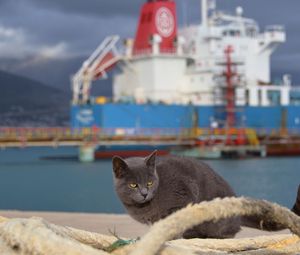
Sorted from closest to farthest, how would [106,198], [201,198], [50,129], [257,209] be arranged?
1. [257,209]
2. [201,198]
3. [106,198]
4. [50,129]

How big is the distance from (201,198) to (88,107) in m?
32.8

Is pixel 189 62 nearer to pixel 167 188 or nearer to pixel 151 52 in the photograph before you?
pixel 151 52

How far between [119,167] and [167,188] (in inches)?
12.3

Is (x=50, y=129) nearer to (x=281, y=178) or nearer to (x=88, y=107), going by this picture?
(x=88, y=107)

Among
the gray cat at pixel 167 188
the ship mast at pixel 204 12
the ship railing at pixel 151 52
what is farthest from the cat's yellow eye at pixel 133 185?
the ship mast at pixel 204 12

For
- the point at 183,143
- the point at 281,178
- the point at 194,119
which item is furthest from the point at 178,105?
the point at 281,178

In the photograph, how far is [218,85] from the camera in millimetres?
35281

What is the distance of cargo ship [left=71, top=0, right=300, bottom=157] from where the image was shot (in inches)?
1352

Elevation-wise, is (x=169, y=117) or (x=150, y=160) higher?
(x=169, y=117)

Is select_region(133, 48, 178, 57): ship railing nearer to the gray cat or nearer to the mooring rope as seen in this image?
the gray cat

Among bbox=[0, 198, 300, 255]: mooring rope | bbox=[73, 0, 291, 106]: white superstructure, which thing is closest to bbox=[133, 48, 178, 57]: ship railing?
bbox=[73, 0, 291, 106]: white superstructure

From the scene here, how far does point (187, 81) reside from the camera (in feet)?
123

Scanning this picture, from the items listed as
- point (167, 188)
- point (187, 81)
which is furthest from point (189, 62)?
point (167, 188)

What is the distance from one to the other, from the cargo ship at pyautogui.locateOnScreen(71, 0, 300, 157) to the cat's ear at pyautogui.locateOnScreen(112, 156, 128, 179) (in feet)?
102
